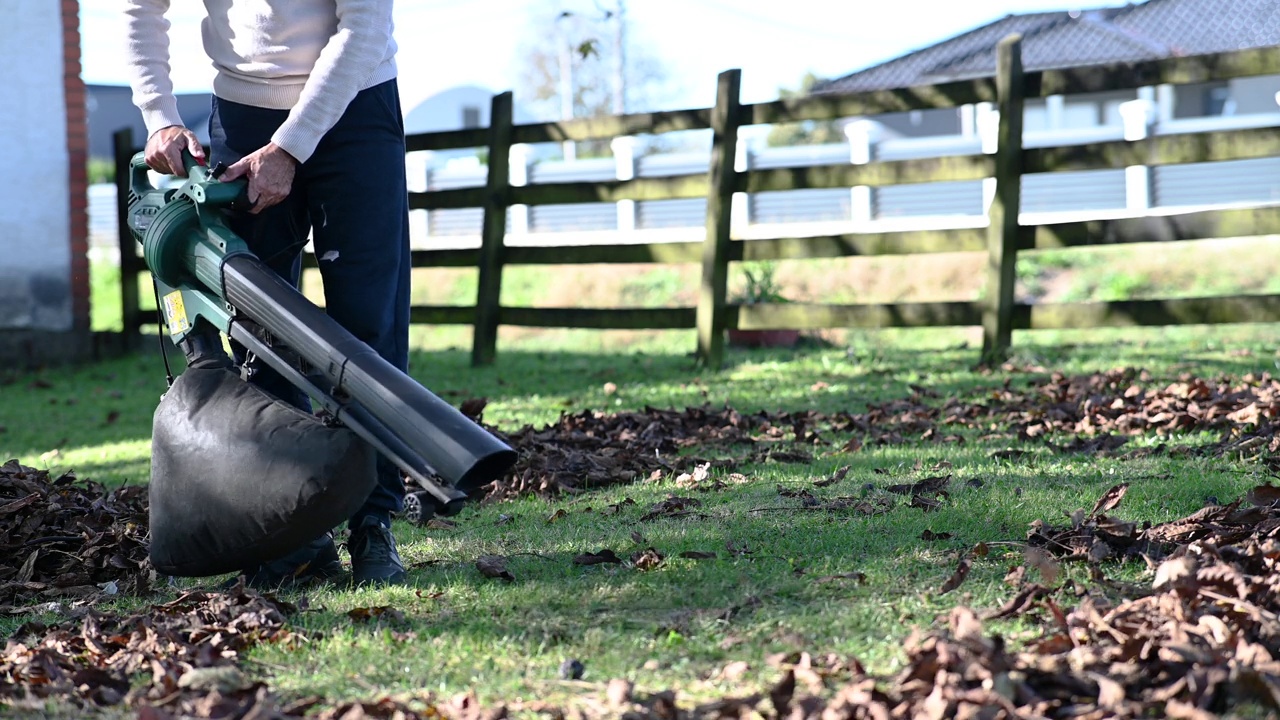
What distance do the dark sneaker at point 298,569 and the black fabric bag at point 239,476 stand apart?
0.23m

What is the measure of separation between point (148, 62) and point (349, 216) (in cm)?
76

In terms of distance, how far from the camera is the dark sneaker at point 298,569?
3355mm

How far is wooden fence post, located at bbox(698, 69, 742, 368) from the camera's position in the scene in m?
8.52

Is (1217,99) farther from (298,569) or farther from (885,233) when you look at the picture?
(298,569)

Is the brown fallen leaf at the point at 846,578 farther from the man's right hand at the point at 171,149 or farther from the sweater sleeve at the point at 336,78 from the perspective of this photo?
the man's right hand at the point at 171,149

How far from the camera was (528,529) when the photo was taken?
157 inches

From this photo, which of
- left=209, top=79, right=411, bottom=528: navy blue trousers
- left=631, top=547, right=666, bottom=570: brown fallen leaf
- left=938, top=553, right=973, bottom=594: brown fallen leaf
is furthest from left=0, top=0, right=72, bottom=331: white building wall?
left=938, top=553, right=973, bottom=594: brown fallen leaf

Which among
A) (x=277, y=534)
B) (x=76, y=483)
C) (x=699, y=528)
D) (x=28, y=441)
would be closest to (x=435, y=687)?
(x=277, y=534)

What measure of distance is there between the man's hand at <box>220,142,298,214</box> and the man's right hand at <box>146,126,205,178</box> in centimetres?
17

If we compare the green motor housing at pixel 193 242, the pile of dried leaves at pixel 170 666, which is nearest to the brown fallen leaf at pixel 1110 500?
the pile of dried leaves at pixel 170 666

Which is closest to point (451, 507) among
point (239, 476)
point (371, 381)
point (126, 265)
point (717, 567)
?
point (371, 381)

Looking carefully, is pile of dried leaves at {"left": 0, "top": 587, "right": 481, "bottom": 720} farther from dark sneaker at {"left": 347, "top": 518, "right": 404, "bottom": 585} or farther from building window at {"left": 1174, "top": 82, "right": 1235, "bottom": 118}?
building window at {"left": 1174, "top": 82, "right": 1235, "bottom": 118}

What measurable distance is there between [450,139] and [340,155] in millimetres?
6802

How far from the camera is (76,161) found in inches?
474
